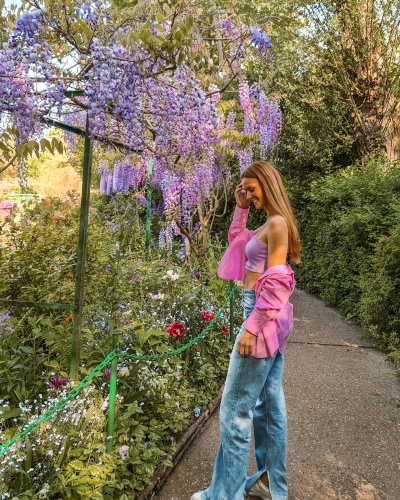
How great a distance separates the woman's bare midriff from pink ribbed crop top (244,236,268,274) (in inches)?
0.8

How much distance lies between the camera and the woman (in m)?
1.90

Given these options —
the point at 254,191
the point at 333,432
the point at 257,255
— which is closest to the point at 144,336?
the point at 257,255

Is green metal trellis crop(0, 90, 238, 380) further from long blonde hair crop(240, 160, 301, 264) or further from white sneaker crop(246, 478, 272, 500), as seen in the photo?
white sneaker crop(246, 478, 272, 500)

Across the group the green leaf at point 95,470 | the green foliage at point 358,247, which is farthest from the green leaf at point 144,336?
the green foliage at point 358,247

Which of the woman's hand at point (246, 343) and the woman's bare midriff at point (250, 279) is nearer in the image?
the woman's hand at point (246, 343)

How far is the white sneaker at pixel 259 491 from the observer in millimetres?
2328

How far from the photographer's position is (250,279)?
210cm

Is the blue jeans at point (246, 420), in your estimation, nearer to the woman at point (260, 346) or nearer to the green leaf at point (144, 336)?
the woman at point (260, 346)

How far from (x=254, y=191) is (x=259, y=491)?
5.47ft

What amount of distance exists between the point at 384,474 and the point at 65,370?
7.05ft

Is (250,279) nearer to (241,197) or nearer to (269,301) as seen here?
(269,301)

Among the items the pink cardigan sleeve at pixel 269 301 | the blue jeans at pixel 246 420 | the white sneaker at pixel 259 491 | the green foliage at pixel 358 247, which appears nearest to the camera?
the pink cardigan sleeve at pixel 269 301

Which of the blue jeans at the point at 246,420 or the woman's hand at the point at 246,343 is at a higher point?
the woman's hand at the point at 246,343

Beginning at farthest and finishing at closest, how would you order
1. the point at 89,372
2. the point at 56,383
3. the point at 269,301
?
the point at 89,372
the point at 56,383
the point at 269,301
